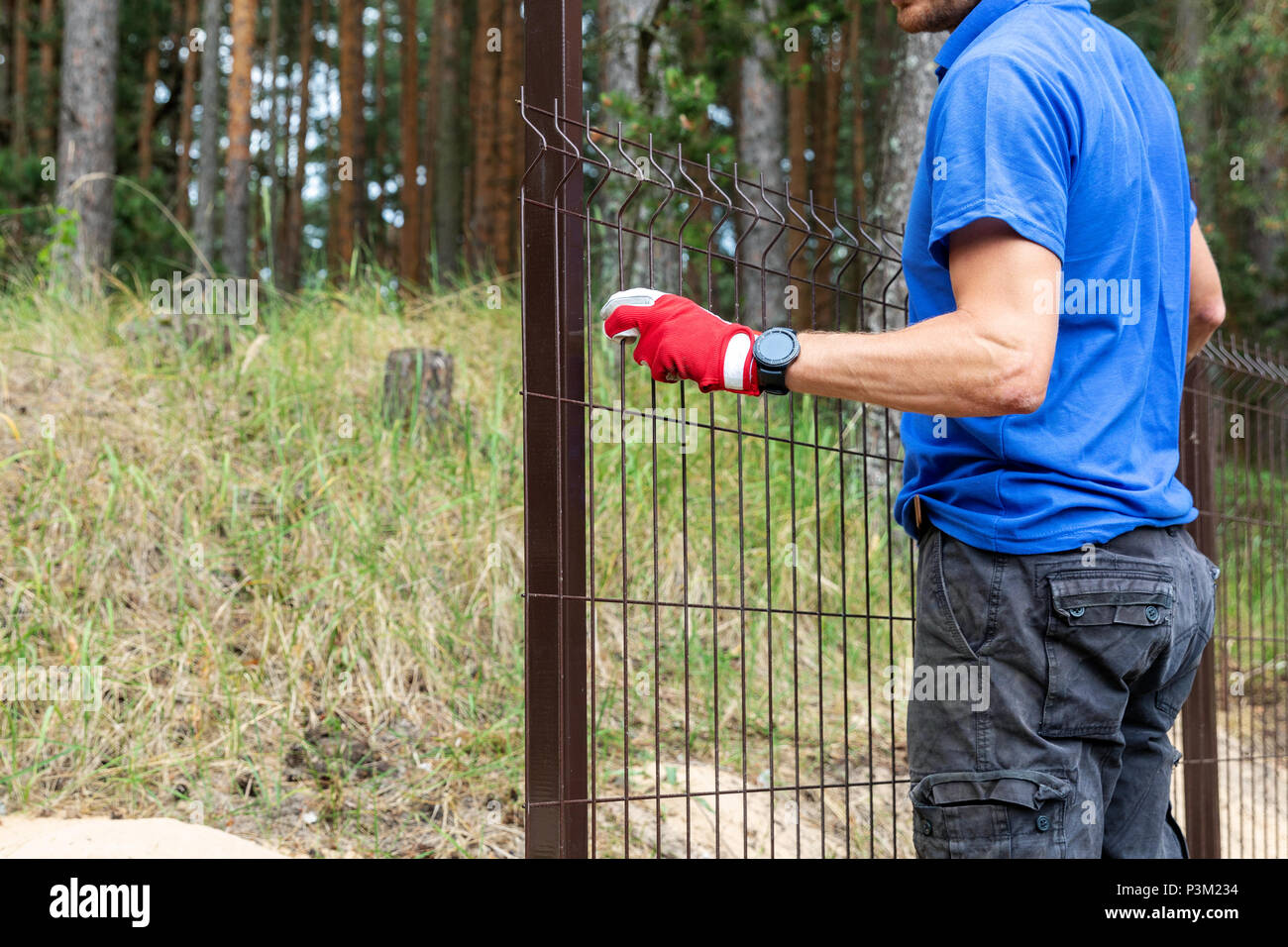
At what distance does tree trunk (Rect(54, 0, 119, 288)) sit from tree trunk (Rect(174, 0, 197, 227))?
647 cm

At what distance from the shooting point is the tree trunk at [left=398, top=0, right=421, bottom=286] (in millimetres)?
14906

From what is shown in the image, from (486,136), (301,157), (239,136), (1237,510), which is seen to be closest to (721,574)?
(1237,510)

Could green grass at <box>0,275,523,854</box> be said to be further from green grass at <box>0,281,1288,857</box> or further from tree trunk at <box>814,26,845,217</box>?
tree trunk at <box>814,26,845,217</box>

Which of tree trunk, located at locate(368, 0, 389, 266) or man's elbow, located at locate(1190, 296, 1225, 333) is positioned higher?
tree trunk, located at locate(368, 0, 389, 266)

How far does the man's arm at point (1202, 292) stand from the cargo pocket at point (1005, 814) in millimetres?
1106

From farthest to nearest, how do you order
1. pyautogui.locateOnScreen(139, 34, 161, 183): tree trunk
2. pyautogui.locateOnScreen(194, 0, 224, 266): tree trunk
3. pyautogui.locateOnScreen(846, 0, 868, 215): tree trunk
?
pyautogui.locateOnScreen(846, 0, 868, 215): tree trunk, pyautogui.locateOnScreen(139, 34, 161, 183): tree trunk, pyautogui.locateOnScreen(194, 0, 224, 266): tree trunk

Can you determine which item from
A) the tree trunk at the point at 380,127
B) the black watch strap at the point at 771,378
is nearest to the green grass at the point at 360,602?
the black watch strap at the point at 771,378

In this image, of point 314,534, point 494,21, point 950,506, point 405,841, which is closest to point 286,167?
point 494,21

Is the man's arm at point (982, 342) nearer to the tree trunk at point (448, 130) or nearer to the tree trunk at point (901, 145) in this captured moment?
the tree trunk at point (901, 145)

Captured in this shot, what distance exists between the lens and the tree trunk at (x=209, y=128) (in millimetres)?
11617

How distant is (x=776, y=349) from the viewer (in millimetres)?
1614

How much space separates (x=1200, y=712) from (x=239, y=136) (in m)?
8.66

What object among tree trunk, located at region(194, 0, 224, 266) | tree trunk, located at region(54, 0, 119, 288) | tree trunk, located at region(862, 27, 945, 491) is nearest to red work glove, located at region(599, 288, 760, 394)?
tree trunk, located at region(862, 27, 945, 491)

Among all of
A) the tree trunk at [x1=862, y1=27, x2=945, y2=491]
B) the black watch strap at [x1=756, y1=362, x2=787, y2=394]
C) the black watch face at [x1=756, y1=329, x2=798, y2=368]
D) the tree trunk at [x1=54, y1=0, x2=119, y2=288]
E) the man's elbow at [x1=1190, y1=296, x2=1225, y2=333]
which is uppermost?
the tree trunk at [x1=54, y1=0, x2=119, y2=288]
